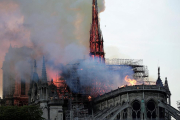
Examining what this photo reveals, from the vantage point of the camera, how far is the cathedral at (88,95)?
113 metres

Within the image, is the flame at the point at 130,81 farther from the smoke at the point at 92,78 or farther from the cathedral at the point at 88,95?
the cathedral at the point at 88,95

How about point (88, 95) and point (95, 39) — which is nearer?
point (88, 95)

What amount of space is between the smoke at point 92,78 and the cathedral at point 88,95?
30cm

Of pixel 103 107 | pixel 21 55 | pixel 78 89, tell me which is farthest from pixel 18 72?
pixel 103 107

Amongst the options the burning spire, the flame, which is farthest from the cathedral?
the flame

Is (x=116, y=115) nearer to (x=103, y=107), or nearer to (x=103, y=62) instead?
(x=103, y=107)

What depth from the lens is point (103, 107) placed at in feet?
418

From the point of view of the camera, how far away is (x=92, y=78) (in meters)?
137

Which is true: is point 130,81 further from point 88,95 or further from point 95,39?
point 95,39

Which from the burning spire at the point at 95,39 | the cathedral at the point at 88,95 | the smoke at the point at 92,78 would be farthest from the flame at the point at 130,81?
the burning spire at the point at 95,39

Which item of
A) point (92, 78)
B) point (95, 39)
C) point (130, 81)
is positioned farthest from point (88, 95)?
point (95, 39)

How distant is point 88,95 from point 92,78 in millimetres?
4523

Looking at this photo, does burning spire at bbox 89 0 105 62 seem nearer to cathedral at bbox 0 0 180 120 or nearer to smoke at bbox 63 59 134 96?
cathedral at bbox 0 0 180 120

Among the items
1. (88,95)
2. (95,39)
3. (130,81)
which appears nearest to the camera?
(88,95)
